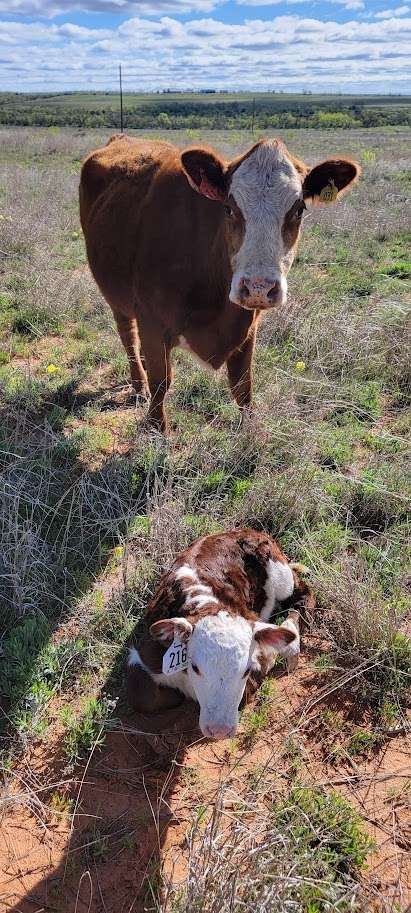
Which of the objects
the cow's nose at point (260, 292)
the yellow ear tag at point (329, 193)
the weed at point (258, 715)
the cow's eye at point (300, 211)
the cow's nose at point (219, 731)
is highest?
the yellow ear tag at point (329, 193)

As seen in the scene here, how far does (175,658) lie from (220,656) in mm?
193

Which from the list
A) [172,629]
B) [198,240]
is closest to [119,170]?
[198,240]

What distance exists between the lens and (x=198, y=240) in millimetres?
4180

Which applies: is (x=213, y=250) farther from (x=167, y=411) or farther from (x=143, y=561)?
(x=143, y=561)

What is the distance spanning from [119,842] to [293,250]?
3.33 metres

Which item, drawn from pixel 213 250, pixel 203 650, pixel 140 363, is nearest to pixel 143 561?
pixel 203 650

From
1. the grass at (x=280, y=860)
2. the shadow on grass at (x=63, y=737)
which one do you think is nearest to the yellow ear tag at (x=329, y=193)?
the shadow on grass at (x=63, y=737)

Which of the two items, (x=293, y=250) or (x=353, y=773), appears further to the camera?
(x=293, y=250)

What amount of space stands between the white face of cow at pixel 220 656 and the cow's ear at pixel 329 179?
8.83ft

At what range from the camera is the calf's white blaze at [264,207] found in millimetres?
3379

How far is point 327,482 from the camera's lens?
13.9 feet

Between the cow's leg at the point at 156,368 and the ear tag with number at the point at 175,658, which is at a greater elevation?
the cow's leg at the point at 156,368

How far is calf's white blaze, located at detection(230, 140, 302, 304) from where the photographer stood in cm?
338

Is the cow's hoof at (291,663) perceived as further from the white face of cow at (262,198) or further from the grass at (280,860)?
the white face of cow at (262,198)
